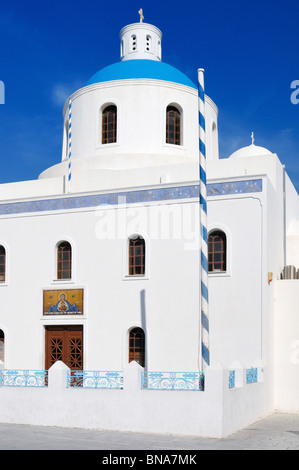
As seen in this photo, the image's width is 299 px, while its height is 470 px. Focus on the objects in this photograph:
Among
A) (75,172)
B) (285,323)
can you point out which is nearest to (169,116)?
(75,172)

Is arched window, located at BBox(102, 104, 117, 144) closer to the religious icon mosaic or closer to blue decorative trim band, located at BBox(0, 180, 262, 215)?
blue decorative trim band, located at BBox(0, 180, 262, 215)

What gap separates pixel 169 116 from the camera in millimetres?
19875

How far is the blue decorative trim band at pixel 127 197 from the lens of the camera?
597 inches

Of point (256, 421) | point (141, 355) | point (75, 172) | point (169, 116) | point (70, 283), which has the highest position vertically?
point (169, 116)

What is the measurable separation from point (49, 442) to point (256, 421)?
4583 mm

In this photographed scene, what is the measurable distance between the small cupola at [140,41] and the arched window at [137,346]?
34.3 feet

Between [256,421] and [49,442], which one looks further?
[256,421]

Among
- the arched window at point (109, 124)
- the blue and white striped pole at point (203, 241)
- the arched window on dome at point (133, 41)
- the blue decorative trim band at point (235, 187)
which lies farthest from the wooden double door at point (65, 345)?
the arched window on dome at point (133, 41)

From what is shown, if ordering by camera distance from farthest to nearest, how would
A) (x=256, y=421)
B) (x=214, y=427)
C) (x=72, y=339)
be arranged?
(x=72, y=339)
(x=256, y=421)
(x=214, y=427)

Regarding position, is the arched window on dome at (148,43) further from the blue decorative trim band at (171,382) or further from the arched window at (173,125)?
the blue decorative trim band at (171,382)

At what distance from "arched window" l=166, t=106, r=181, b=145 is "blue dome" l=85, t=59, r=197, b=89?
3.48 ft

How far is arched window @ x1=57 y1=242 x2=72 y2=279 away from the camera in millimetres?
16656

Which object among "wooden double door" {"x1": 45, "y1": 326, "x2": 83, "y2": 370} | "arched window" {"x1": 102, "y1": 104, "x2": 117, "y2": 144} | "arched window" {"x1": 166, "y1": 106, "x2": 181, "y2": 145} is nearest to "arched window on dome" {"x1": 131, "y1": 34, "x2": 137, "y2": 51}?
"arched window" {"x1": 102, "y1": 104, "x2": 117, "y2": 144}

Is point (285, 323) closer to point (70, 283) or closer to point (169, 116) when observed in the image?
point (70, 283)
